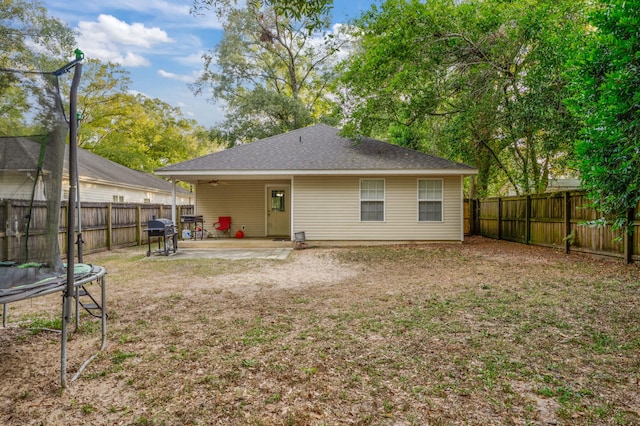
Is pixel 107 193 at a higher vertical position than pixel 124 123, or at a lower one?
lower

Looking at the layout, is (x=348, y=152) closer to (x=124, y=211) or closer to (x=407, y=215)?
(x=407, y=215)

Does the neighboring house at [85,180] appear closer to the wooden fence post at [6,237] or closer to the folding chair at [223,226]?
the wooden fence post at [6,237]

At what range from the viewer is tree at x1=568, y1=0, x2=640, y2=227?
3.75m

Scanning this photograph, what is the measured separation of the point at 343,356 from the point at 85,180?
591 inches

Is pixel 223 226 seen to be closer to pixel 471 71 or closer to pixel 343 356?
pixel 471 71

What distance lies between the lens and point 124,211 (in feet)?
41.9

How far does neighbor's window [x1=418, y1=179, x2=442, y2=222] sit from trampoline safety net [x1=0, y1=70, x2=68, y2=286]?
440 inches

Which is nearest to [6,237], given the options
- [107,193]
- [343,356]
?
[343,356]

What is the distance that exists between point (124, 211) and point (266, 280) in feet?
27.9

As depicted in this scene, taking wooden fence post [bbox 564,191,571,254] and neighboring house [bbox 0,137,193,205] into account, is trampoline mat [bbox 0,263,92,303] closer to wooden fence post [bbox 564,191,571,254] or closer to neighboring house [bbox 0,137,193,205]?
Answer: neighboring house [bbox 0,137,193,205]

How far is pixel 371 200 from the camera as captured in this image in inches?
498

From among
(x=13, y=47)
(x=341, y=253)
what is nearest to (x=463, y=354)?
(x=13, y=47)

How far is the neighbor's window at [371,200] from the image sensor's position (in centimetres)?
1262

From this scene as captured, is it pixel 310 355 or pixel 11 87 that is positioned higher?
pixel 11 87
